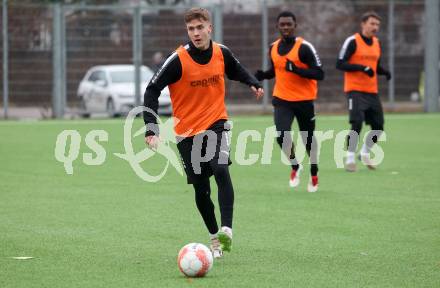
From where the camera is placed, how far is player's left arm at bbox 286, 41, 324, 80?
13.3 meters

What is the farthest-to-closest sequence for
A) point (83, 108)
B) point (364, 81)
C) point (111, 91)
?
1. point (83, 108)
2. point (111, 91)
3. point (364, 81)

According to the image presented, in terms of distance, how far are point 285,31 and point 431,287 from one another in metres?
6.72

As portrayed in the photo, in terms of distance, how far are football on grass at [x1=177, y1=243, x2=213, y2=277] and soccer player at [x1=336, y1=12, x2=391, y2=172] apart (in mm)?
8566

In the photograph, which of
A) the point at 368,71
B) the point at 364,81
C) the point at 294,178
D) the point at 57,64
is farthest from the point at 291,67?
the point at 57,64

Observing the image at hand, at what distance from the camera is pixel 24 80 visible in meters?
29.3

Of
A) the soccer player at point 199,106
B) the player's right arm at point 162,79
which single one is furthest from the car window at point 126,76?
the player's right arm at point 162,79

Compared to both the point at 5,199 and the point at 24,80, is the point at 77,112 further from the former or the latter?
the point at 5,199

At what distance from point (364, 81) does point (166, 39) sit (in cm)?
1414

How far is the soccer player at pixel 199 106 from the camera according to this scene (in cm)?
859

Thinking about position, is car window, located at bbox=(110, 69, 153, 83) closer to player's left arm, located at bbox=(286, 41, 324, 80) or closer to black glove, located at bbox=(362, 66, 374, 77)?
black glove, located at bbox=(362, 66, 374, 77)

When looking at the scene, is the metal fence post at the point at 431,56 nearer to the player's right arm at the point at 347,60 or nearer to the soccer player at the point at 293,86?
the player's right arm at the point at 347,60

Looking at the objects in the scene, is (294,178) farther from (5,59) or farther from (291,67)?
(5,59)

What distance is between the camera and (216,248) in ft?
28.2

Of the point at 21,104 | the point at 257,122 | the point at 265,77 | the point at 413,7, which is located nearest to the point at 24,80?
the point at 21,104
